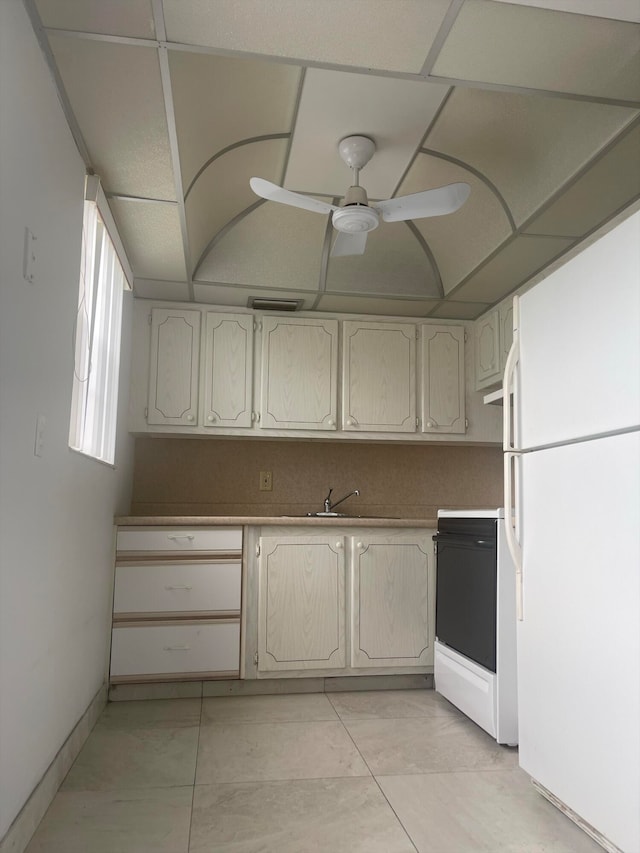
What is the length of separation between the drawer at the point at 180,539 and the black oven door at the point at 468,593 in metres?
1.12

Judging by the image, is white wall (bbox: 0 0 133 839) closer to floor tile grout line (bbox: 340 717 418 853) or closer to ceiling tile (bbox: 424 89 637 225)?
floor tile grout line (bbox: 340 717 418 853)

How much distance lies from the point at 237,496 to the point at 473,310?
6.44 feet

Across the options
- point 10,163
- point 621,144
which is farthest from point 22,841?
point 621,144

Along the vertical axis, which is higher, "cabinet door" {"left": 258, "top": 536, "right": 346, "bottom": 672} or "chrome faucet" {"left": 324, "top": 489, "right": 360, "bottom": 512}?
"chrome faucet" {"left": 324, "top": 489, "right": 360, "bottom": 512}

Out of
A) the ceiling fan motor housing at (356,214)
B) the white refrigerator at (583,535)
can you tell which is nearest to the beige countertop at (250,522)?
the white refrigerator at (583,535)

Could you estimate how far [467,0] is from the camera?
72.2 inches

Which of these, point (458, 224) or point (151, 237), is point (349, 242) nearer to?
point (458, 224)

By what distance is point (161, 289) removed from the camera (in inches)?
151

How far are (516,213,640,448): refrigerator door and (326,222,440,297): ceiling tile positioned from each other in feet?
5.16

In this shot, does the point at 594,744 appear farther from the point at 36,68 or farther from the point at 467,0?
the point at 36,68

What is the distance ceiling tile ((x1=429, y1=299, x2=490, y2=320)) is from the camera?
4062mm

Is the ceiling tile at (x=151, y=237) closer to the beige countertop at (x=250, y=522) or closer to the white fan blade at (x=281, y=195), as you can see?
the white fan blade at (x=281, y=195)

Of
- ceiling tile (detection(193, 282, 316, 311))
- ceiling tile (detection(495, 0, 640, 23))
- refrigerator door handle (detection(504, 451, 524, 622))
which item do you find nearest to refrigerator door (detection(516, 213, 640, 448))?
refrigerator door handle (detection(504, 451, 524, 622))

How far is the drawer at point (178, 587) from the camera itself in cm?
338
